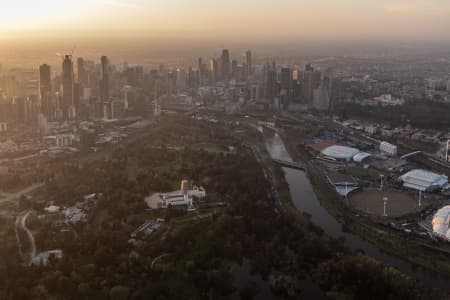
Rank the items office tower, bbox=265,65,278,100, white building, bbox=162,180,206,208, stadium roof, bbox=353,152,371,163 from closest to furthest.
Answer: white building, bbox=162,180,206,208
stadium roof, bbox=353,152,371,163
office tower, bbox=265,65,278,100

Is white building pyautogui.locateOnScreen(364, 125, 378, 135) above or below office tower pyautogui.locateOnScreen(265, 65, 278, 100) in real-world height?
Result: below

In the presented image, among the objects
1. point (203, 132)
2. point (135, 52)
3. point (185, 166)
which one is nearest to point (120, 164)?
point (185, 166)

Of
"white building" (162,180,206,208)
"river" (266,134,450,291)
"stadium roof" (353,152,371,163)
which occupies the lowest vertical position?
"river" (266,134,450,291)

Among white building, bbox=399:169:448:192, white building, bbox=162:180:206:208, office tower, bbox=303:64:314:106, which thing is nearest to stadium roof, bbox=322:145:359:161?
white building, bbox=399:169:448:192

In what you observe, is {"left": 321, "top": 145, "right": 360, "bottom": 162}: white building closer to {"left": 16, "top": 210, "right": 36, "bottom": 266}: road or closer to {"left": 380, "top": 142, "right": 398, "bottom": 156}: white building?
{"left": 380, "top": 142, "right": 398, "bottom": 156}: white building

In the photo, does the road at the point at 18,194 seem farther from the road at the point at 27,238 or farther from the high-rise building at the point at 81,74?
the high-rise building at the point at 81,74

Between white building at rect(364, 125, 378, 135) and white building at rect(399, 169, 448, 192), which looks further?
white building at rect(364, 125, 378, 135)

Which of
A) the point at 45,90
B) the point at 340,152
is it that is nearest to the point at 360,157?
the point at 340,152

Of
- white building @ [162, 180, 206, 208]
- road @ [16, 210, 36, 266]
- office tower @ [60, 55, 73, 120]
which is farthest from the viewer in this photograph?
office tower @ [60, 55, 73, 120]
